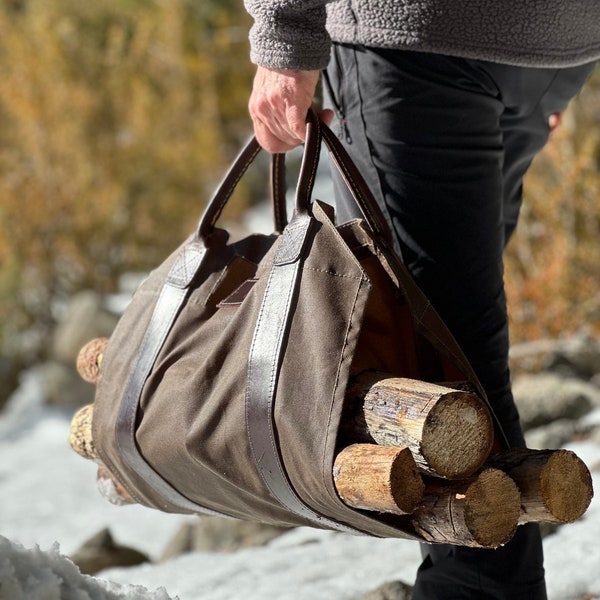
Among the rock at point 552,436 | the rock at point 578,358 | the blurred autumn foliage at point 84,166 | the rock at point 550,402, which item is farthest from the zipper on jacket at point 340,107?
the blurred autumn foliage at point 84,166

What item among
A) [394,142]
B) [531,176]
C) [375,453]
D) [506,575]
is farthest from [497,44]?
[531,176]

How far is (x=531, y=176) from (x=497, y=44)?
13.7ft

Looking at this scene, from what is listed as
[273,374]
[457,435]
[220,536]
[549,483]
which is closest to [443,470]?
[457,435]

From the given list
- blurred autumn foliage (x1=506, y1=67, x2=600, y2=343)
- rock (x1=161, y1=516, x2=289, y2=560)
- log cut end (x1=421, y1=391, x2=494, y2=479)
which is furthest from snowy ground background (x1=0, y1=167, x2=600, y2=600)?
blurred autumn foliage (x1=506, y1=67, x2=600, y2=343)

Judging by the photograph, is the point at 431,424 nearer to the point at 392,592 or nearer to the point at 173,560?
the point at 392,592

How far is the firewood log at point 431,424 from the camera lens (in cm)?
132

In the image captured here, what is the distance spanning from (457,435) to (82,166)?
755cm

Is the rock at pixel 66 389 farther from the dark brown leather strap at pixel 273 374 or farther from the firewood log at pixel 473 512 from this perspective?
the firewood log at pixel 473 512

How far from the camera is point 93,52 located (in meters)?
9.28

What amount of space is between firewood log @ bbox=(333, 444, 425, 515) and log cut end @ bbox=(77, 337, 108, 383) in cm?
90

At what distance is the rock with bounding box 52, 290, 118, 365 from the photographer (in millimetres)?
7363

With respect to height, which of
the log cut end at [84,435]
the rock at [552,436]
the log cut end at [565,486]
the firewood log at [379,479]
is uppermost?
the firewood log at [379,479]

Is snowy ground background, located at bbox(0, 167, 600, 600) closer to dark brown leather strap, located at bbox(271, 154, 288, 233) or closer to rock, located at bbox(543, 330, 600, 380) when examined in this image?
dark brown leather strap, located at bbox(271, 154, 288, 233)

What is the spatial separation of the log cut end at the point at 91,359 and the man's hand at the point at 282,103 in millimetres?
670
